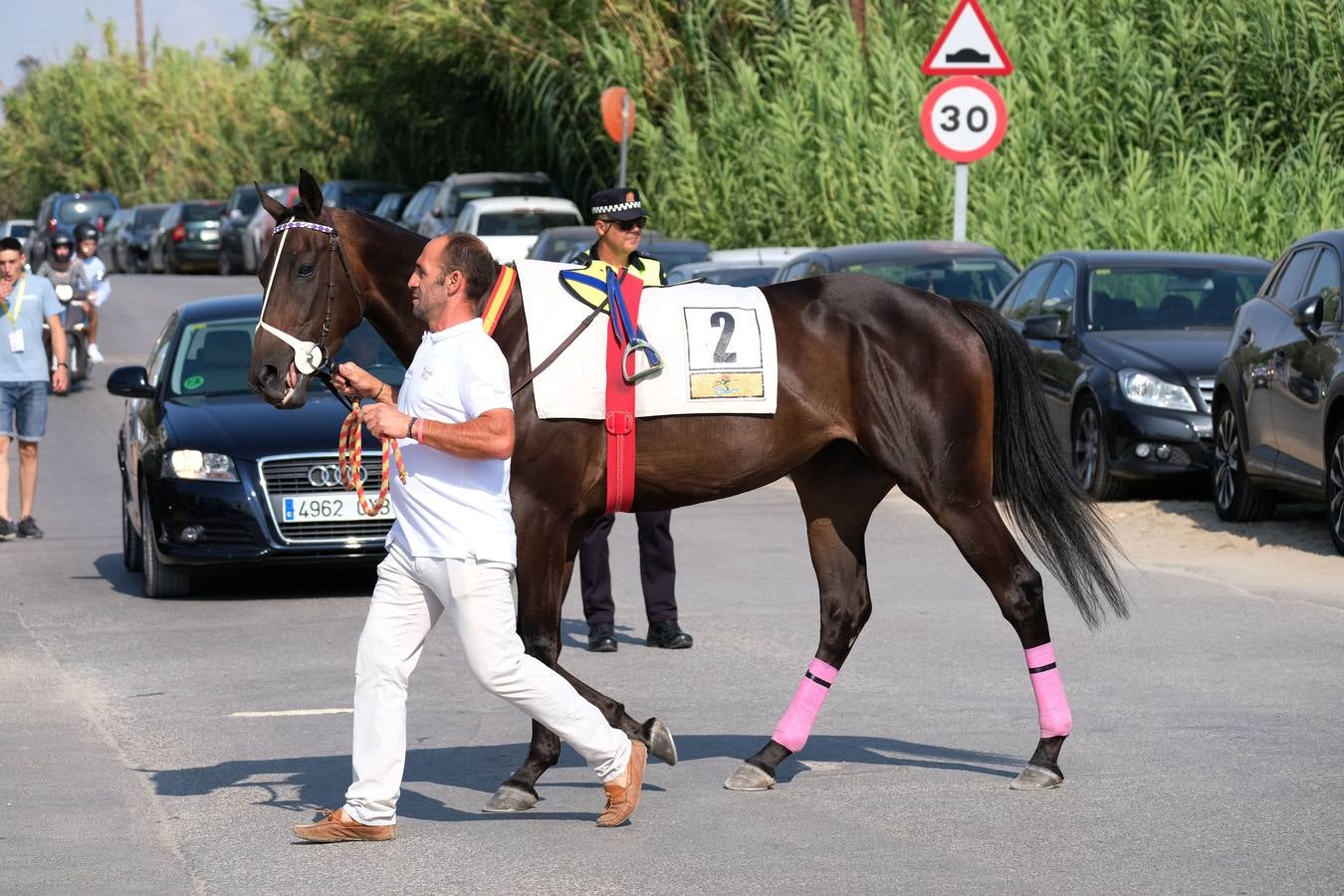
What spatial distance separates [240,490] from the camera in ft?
40.3

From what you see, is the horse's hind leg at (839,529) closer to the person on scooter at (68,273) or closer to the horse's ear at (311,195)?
the horse's ear at (311,195)

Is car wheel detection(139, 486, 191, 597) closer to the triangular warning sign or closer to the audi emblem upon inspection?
the audi emblem

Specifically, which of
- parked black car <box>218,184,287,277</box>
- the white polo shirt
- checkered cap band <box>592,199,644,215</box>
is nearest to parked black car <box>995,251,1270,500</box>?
checkered cap band <box>592,199,644,215</box>

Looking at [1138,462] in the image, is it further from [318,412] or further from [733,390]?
[733,390]

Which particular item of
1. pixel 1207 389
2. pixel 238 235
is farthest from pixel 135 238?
pixel 1207 389

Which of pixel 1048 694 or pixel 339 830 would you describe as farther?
pixel 1048 694

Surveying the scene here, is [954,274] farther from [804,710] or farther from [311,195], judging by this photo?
[311,195]

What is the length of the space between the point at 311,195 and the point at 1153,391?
363 inches

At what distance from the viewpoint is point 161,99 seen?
78.1 m

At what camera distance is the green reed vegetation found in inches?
939

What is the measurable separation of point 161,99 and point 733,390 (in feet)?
241

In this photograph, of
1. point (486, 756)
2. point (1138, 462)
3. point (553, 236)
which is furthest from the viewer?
point (553, 236)

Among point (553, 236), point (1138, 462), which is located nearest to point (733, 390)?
point (1138, 462)

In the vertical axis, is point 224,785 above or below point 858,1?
below
